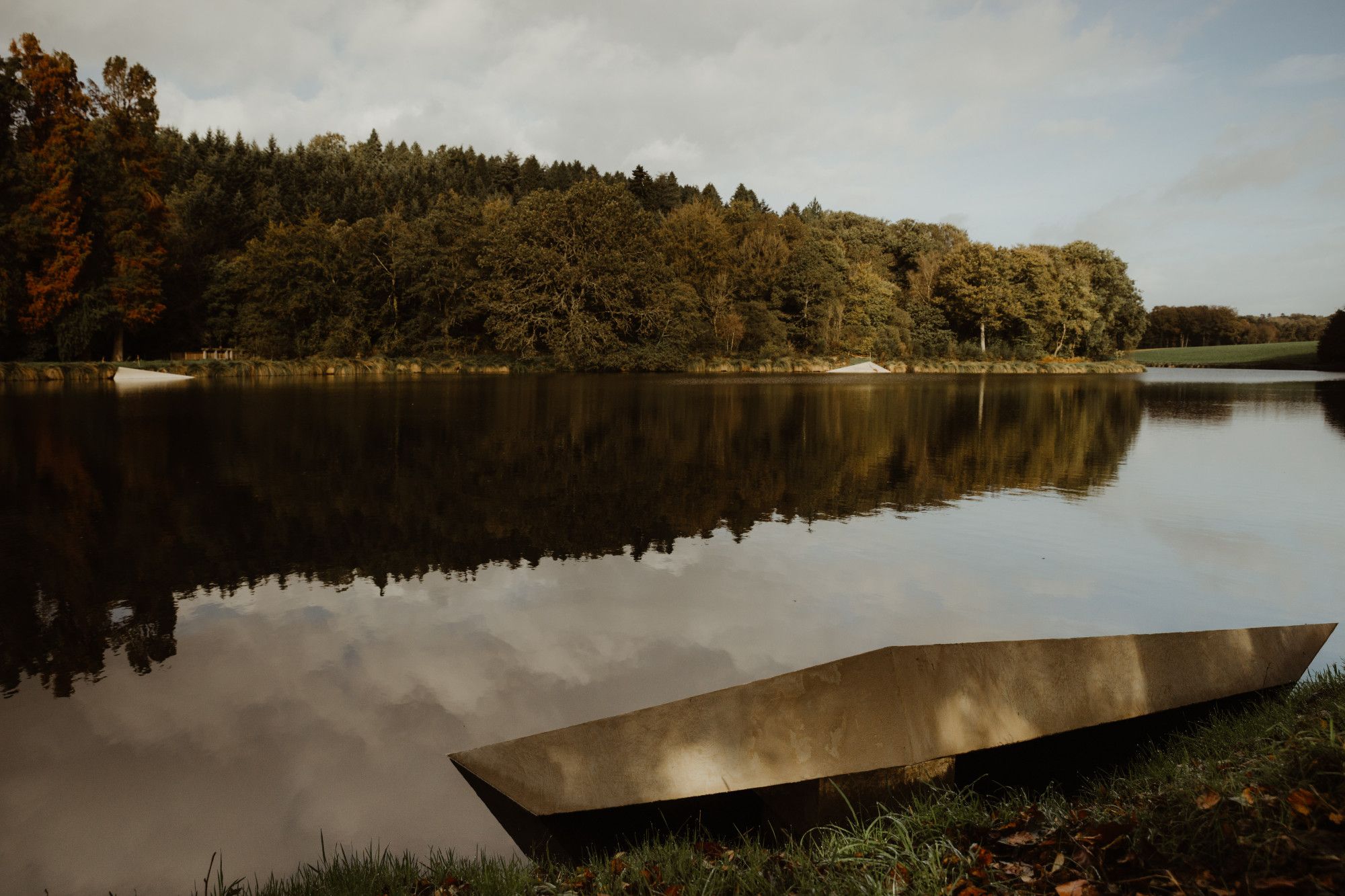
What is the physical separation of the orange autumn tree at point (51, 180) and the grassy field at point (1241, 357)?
349 feet

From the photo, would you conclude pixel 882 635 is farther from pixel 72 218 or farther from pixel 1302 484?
pixel 72 218

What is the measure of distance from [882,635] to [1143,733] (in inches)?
66.0

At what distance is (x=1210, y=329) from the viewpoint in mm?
139625

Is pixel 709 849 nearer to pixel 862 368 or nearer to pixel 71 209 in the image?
pixel 71 209

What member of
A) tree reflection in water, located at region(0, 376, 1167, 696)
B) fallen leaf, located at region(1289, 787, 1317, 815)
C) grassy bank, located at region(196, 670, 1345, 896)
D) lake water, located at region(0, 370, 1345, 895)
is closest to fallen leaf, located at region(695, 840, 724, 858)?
grassy bank, located at region(196, 670, 1345, 896)

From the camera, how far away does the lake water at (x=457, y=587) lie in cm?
371

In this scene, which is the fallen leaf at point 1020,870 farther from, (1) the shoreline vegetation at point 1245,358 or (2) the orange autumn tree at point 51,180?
(1) the shoreline vegetation at point 1245,358

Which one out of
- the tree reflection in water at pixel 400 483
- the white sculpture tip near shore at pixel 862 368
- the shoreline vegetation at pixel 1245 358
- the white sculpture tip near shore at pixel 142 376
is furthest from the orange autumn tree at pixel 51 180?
the shoreline vegetation at pixel 1245 358

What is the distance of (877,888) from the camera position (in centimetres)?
267

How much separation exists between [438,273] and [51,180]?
23766 mm

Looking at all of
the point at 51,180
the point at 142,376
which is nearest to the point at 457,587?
the point at 142,376

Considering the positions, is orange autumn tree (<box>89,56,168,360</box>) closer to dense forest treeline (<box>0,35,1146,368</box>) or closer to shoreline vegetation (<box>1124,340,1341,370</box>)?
dense forest treeline (<box>0,35,1146,368</box>)

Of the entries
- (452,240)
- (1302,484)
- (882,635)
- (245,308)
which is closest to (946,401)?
(1302,484)

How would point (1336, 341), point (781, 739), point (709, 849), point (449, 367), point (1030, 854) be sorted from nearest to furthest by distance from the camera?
1. point (1030, 854)
2. point (709, 849)
3. point (781, 739)
4. point (449, 367)
5. point (1336, 341)
